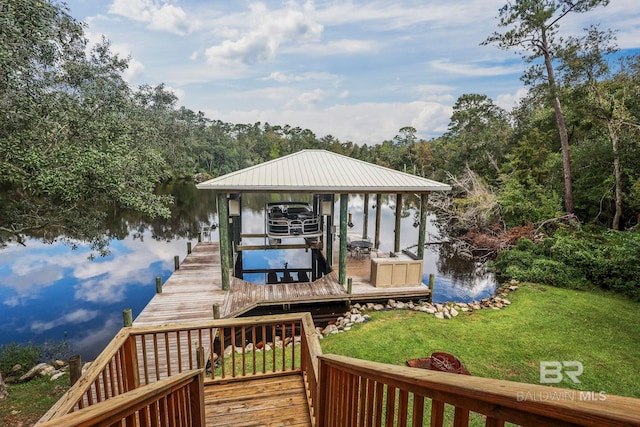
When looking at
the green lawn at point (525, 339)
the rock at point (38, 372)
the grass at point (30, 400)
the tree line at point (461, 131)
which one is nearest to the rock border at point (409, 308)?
the green lawn at point (525, 339)

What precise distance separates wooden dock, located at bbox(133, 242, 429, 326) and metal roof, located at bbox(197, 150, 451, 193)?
9.79 feet

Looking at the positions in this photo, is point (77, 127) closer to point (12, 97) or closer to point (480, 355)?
point (12, 97)

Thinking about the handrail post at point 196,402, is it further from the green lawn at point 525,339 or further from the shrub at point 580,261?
the shrub at point 580,261

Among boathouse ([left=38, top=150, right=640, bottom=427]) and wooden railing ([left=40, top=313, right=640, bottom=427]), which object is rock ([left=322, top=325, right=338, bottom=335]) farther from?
wooden railing ([left=40, top=313, right=640, bottom=427])

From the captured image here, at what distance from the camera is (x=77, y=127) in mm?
7043

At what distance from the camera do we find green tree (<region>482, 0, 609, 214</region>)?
12.8m

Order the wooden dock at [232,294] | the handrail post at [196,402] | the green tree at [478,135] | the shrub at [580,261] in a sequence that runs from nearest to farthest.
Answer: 1. the handrail post at [196,402]
2. the wooden dock at [232,294]
3. the shrub at [580,261]
4. the green tree at [478,135]

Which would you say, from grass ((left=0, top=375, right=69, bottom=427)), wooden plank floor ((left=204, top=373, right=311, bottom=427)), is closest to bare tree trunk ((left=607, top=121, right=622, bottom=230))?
wooden plank floor ((left=204, top=373, right=311, bottom=427))

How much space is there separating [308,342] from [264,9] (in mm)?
14181

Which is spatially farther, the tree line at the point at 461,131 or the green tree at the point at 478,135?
the green tree at the point at 478,135

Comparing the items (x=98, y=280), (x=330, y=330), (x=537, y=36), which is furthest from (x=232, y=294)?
(x=537, y=36)

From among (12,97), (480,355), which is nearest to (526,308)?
(480,355)

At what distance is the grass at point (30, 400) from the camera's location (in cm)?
503

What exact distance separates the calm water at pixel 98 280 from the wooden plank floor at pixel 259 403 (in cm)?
694
